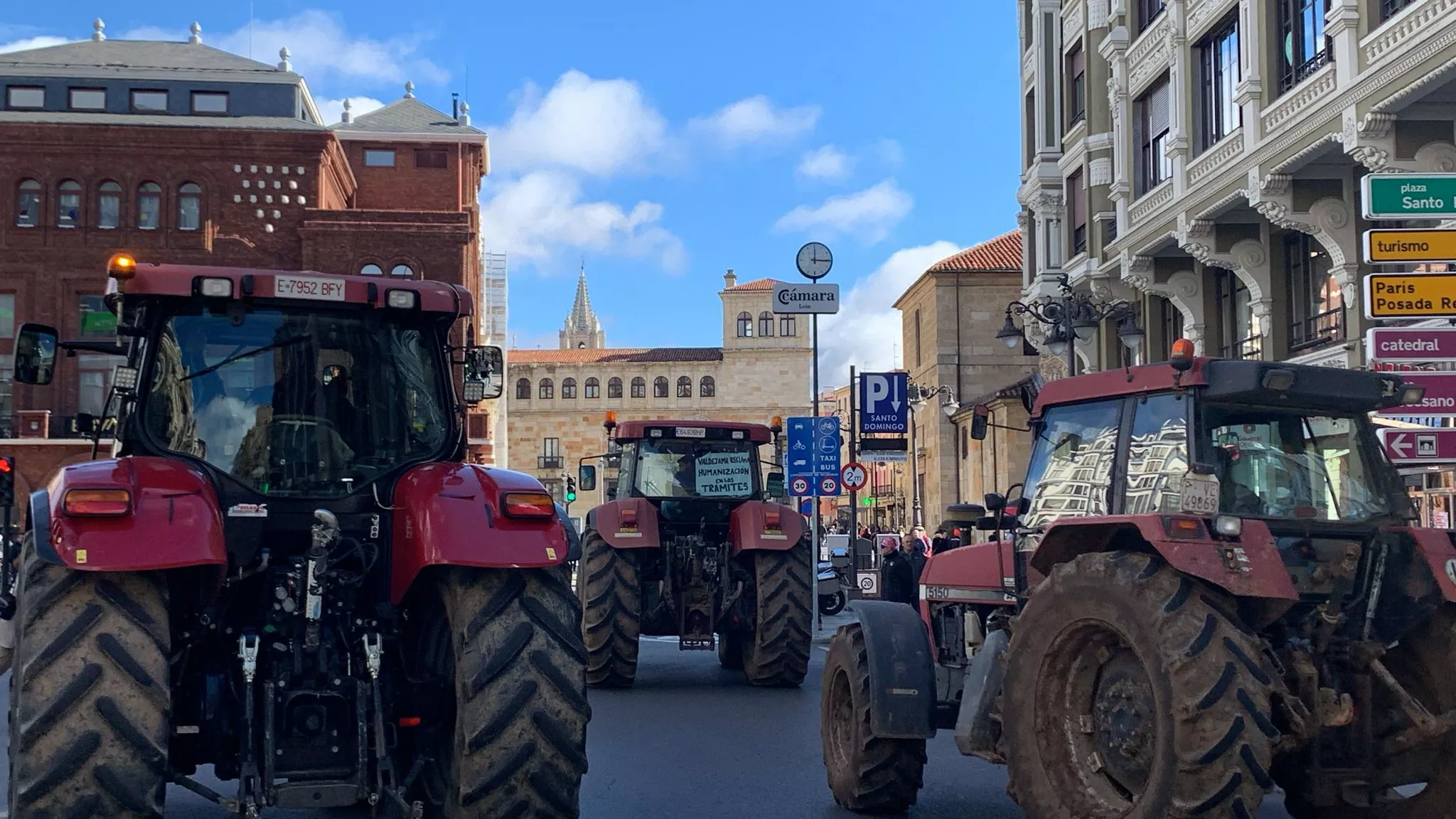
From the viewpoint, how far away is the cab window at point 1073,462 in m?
6.67

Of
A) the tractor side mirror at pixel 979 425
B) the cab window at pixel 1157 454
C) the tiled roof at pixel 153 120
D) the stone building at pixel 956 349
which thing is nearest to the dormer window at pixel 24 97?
the tiled roof at pixel 153 120

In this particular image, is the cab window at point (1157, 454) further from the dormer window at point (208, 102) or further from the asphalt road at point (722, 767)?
the dormer window at point (208, 102)

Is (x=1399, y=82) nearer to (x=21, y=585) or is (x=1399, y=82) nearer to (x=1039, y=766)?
(x=1039, y=766)

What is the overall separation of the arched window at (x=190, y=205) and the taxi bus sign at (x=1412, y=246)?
45555 millimetres

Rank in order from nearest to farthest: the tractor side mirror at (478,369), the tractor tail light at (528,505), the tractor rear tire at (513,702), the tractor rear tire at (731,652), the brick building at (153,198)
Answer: the tractor rear tire at (513,702) → the tractor tail light at (528,505) → the tractor side mirror at (478,369) → the tractor rear tire at (731,652) → the brick building at (153,198)

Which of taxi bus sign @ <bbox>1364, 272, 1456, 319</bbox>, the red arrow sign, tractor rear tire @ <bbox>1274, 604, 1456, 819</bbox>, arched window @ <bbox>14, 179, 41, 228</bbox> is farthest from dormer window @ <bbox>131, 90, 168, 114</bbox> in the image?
tractor rear tire @ <bbox>1274, 604, 1456, 819</bbox>

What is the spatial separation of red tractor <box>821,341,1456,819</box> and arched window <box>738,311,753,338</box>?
350 feet

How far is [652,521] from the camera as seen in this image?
14.7m

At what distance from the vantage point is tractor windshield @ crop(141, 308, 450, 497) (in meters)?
5.97

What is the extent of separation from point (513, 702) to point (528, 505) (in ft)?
2.45

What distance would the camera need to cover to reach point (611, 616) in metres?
14.2

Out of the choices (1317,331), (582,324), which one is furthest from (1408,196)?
(582,324)

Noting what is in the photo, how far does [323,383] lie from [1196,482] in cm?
357

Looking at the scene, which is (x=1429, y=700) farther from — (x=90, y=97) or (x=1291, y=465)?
(x=90, y=97)
